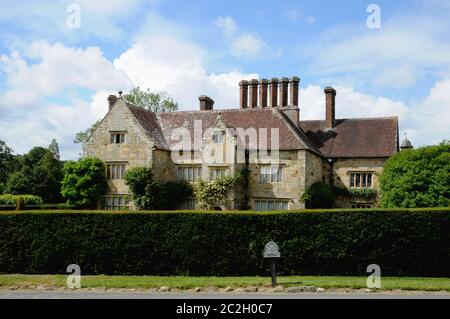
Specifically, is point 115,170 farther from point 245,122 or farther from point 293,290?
point 293,290

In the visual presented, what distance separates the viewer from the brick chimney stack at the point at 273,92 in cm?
4269

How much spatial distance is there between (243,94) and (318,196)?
12.7 m

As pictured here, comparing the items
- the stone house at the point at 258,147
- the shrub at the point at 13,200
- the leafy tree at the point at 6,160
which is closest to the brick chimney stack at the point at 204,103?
the stone house at the point at 258,147

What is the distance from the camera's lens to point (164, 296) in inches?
656

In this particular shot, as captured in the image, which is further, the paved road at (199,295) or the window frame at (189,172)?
the window frame at (189,172)

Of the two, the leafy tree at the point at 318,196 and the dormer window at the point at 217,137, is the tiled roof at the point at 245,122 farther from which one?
A: the leafy tree at the point at 318,196

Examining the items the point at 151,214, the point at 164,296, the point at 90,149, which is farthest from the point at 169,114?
the point at 164,296

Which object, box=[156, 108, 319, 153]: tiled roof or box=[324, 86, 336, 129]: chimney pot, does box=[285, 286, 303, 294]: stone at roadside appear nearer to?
box=[156, 108, 319, 153]: tiled roof

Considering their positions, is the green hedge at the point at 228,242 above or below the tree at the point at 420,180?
below

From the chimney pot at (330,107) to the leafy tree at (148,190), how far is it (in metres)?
14.8

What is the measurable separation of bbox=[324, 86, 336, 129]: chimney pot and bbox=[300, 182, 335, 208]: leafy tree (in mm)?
7676

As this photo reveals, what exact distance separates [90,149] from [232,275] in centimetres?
2146

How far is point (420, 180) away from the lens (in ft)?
105

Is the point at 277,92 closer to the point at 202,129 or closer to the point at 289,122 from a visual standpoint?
the point at 289,122
